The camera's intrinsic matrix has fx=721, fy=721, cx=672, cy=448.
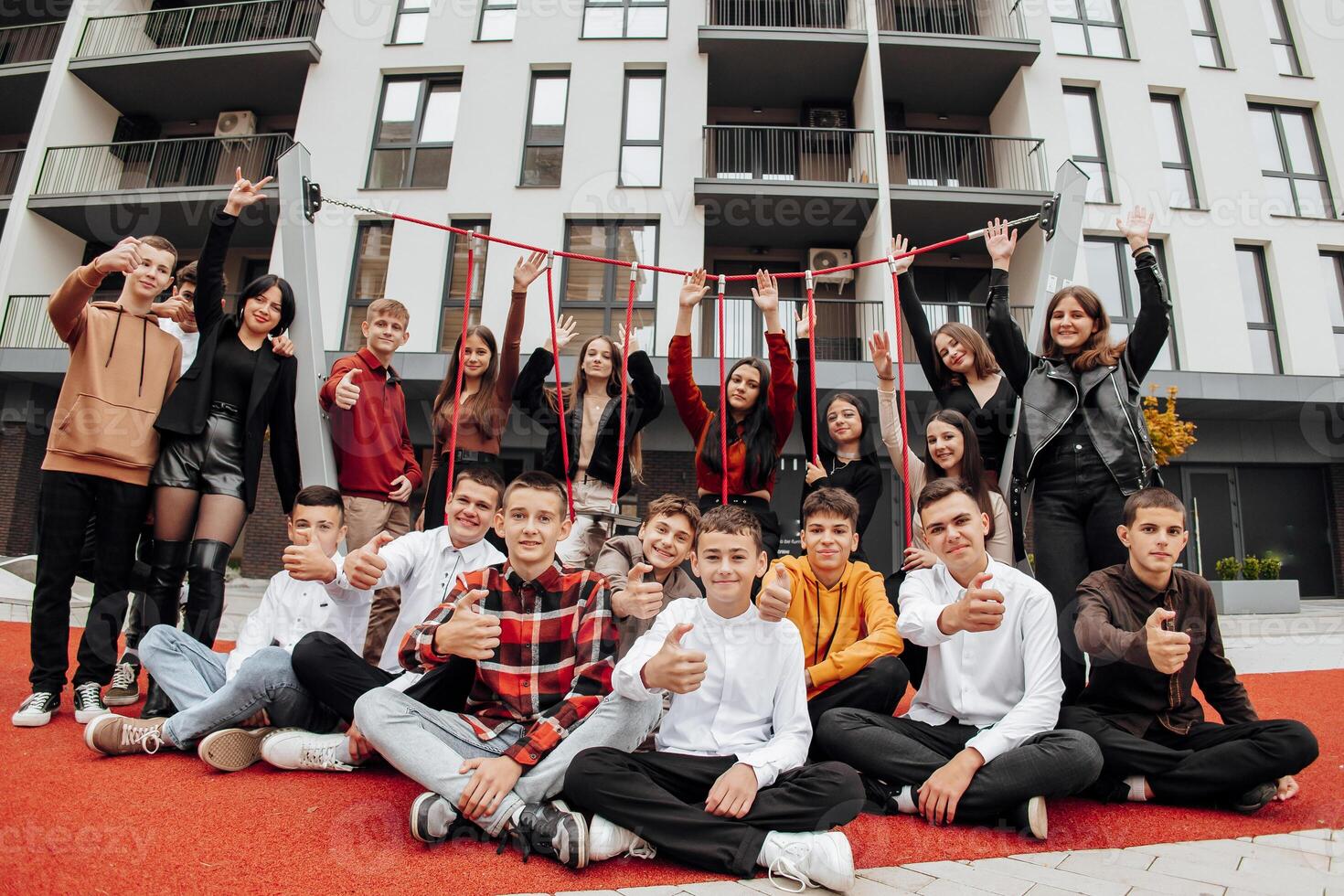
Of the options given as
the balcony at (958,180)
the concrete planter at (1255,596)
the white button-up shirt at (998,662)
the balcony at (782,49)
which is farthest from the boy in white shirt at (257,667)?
the balcony at (782,49)

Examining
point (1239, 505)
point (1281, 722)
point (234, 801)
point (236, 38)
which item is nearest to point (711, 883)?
point (234, 801)

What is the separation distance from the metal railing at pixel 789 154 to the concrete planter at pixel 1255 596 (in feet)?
23.2

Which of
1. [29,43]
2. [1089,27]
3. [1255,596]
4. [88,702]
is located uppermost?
[29,43]

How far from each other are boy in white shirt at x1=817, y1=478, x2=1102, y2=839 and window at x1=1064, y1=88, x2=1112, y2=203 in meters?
10.4

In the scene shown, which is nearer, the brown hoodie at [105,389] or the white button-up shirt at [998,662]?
the white button-up shirt at [998,662]

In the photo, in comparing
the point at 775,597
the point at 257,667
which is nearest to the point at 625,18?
the point at 257,667

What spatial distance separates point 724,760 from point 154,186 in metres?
13.7

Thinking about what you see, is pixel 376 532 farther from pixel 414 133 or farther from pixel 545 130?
pixel 414 133

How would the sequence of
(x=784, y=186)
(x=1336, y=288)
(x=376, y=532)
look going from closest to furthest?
1. (x=376, y=532)
2. (x=784, y=186)
3. (x=1336, y=288)

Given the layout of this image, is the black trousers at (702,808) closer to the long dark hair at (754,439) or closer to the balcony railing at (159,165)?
the long dark hair at (754,439)

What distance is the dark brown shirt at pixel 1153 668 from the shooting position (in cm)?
217

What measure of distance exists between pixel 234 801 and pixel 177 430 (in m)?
1.51

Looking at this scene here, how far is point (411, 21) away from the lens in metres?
11.4

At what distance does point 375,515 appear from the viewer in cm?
319
